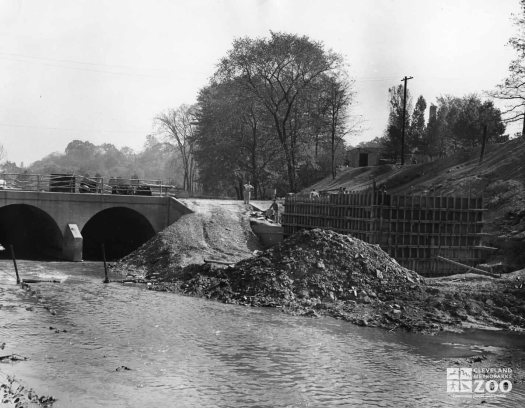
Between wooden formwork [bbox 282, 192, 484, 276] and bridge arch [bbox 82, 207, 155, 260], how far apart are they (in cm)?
2002

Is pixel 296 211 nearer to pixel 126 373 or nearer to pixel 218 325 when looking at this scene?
pixel 218 325

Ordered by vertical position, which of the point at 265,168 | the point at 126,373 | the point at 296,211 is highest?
the point at 265,168

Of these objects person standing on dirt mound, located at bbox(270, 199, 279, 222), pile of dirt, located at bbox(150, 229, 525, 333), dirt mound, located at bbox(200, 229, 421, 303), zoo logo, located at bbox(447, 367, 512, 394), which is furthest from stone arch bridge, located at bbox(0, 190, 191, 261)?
zoo logo, located at bbox(447, 367, 512, 394)

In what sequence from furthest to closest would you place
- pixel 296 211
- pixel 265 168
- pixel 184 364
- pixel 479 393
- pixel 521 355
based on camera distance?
pixel 265 168, pixel 296 211, pixel 521 355, pixel 184 364, pixel 479 393

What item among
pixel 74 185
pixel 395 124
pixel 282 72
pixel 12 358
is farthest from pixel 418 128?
pixel 12 358

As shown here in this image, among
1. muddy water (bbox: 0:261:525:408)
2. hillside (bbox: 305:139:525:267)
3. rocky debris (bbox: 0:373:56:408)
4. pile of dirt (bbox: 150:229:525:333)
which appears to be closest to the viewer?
rocky debris (bbox: 0:373:56:408)

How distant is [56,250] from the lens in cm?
4178

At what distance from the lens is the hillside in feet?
116

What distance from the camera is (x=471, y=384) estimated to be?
14383 mm

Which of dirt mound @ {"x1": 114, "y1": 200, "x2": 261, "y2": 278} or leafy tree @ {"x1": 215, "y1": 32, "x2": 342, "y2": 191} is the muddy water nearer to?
dirt mound @ {"x1": 114, "y1": 200, "x2": 261, "y2": 278}

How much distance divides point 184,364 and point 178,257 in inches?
728

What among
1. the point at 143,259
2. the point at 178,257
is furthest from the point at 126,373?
the point at 143,259

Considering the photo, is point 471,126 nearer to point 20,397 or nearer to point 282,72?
point 282,72

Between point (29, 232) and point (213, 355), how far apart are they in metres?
35.2
